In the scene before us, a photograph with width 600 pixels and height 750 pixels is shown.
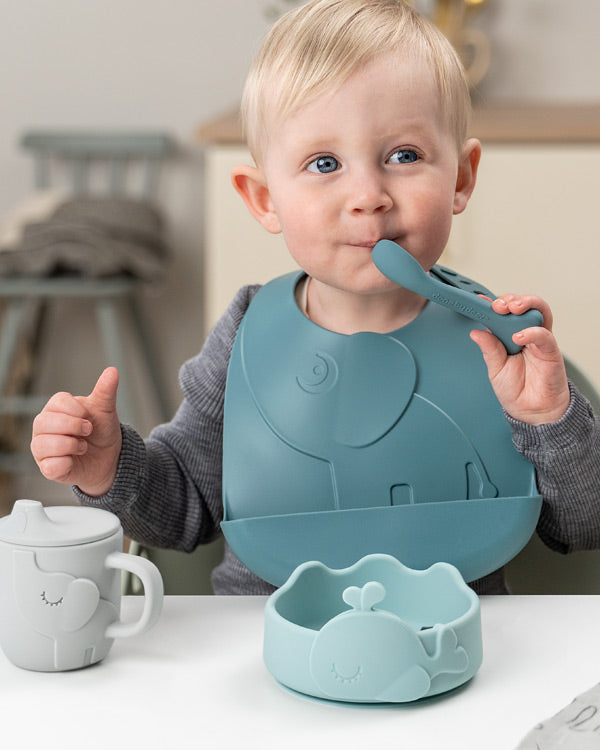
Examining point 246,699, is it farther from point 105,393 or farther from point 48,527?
point 105,393

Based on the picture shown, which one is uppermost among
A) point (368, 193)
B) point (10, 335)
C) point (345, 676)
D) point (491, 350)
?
point (368, 193)

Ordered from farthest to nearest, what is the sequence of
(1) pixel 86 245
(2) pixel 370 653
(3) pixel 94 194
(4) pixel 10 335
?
(3) pixel 94 194 → (4) pixel 10 335 → (1) pixel 86 245 → (2) pixel 370 653

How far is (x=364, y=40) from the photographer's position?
2.50 ft

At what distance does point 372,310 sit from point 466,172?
147 millimetres

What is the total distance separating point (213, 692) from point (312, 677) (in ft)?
0.20

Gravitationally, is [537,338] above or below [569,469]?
above

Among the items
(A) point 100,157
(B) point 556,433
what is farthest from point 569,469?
(A) point 100,157

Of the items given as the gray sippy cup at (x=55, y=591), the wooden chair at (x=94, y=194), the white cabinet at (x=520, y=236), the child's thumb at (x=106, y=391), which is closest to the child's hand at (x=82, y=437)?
the child's thumb at (x=106, y=391)

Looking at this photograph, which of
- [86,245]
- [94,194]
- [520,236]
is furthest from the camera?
[94,194]

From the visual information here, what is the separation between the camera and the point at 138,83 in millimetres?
2650

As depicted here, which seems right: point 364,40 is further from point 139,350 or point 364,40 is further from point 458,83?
point 139,350

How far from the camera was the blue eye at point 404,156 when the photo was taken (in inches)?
29.9

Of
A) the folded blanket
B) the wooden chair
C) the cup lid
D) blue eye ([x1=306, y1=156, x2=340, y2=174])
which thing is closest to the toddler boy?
blue eye ([x1=306, y1=156, x2=340, y2=174])

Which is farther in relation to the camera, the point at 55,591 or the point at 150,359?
the point at 150,359
